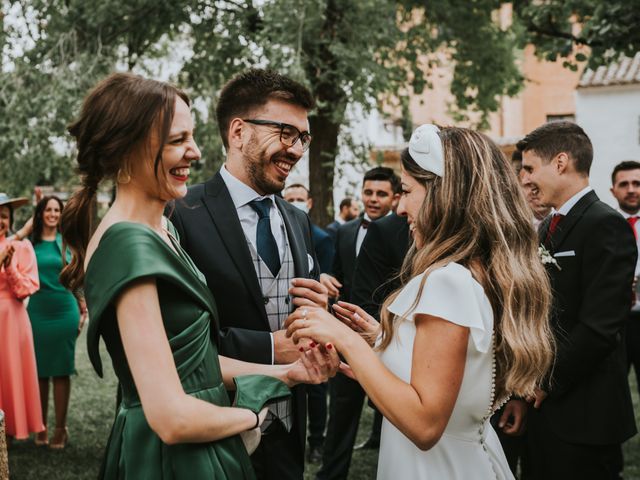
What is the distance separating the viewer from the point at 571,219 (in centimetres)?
375

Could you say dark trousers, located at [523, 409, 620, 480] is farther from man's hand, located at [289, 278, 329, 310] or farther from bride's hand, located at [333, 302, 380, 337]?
man's hand, located at [289, 278, 329, 310]

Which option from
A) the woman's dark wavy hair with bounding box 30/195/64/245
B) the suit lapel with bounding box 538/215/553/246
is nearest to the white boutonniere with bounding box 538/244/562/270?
the suit lapel with bounding box 538/215/553/246

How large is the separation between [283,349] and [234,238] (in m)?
0.51

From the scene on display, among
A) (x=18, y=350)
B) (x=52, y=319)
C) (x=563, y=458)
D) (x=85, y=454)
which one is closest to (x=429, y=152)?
(x=563, y=458)

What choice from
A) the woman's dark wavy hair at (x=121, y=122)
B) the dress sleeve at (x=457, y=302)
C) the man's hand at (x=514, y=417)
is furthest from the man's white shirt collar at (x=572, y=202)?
the woman's dark wavy hair at (x=121, y=122)

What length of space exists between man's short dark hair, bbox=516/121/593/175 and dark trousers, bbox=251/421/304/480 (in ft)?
6.79

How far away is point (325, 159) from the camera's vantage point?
39.7 ft

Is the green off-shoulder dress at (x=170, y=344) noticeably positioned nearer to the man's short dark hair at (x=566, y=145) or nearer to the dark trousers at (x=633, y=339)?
the man's short dark hair at (x=566, y=145)

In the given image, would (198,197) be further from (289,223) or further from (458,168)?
(458,168)

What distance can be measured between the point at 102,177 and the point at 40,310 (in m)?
5.66

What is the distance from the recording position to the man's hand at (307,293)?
2725 mm

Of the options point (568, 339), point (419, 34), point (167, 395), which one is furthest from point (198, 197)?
point (419, 34)

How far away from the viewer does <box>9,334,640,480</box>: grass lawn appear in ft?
19.8

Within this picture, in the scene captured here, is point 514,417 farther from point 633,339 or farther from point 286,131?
point 633,339
